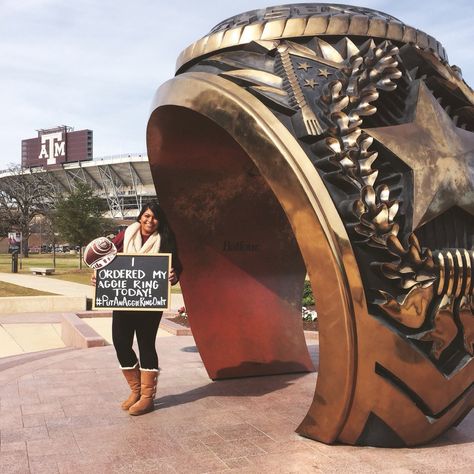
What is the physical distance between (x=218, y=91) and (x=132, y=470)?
Result: 104 inches

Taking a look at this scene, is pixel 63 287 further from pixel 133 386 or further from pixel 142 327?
pixel 142 327

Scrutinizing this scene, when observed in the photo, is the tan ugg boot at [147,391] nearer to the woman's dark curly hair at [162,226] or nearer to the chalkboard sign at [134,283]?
the chalkboard sign at [134,283]

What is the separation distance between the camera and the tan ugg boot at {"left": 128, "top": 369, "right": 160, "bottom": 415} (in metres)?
4.72

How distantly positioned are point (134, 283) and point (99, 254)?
1.37 feet

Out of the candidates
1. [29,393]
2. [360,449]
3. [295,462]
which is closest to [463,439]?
[360,449]

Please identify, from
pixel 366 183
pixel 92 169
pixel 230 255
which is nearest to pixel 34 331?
pixel 230 255

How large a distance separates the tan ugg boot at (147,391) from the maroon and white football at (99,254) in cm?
100

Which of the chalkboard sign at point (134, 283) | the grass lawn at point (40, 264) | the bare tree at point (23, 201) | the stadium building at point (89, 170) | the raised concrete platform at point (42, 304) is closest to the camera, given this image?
the chalkboard sign at point (134, 283)

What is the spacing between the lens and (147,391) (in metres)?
4.78

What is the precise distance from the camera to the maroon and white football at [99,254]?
472 cm

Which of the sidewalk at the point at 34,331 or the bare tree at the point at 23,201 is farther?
the bare tree at the point at 23,201

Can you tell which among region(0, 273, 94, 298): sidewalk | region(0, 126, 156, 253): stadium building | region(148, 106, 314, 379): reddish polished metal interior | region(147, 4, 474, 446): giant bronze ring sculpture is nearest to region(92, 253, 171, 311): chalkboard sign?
region(148, 106, 314, 379): reddish polished metal interior

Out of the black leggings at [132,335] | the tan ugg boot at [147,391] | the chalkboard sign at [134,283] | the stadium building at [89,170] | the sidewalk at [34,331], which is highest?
the stadium building at [89,170]

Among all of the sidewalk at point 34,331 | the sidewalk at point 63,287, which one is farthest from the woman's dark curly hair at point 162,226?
the sidewalk at point 63,287
